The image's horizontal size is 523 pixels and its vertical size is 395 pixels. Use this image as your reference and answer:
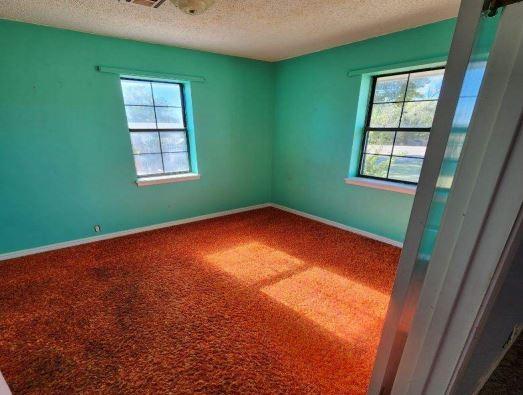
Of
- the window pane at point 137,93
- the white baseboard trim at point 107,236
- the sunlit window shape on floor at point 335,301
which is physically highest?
the window pane at point 137,93

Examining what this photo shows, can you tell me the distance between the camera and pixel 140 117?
9.48 ft

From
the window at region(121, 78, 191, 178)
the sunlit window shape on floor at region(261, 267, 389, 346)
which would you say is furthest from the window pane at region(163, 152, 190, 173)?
the sunlit window shape on floor at region(261, 267, 389, 346)

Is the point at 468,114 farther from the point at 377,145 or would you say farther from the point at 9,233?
the point at 9,233

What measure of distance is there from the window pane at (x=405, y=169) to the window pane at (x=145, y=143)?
2.98 meters

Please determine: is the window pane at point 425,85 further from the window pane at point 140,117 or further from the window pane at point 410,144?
the window pane at point 140,117

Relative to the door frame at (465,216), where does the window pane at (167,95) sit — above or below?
above

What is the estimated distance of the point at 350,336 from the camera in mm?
1549

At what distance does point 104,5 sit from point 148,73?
34.8 inches

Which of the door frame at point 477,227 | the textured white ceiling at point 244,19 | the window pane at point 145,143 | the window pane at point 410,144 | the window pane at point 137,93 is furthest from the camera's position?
the window pane at point 145,143

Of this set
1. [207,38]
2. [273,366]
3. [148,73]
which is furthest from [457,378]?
[148,73]

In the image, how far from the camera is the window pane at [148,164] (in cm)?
299

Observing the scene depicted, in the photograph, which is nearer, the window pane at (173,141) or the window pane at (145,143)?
the window pane at (145,143)

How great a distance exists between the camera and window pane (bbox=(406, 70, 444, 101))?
2.34 meters

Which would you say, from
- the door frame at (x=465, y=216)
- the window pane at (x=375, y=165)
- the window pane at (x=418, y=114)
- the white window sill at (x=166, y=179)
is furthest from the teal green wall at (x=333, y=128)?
the door frame at (x=465, y=216)
